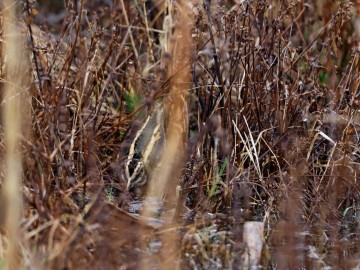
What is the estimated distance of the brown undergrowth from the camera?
A: 2.61m

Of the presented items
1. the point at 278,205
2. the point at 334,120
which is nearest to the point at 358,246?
the point at 278,205

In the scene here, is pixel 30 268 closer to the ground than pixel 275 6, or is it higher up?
closer to the ground

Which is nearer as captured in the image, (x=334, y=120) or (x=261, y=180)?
(x=261, y=180)

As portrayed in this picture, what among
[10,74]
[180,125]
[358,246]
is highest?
[10,74]

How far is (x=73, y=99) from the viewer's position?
335 centimetres

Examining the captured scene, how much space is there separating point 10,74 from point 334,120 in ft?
4.01

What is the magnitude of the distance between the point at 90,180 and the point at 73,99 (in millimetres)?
500

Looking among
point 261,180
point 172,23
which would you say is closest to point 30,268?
point 261,180

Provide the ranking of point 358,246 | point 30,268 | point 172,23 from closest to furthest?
point 30,268, point 358,246, point 172,23

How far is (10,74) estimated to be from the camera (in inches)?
122

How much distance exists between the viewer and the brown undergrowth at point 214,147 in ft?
8.55

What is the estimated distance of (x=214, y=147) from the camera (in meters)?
3.18

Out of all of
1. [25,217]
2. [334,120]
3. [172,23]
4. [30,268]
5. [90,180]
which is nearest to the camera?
[30,268]

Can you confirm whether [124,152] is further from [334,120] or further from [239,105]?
[334,120]
